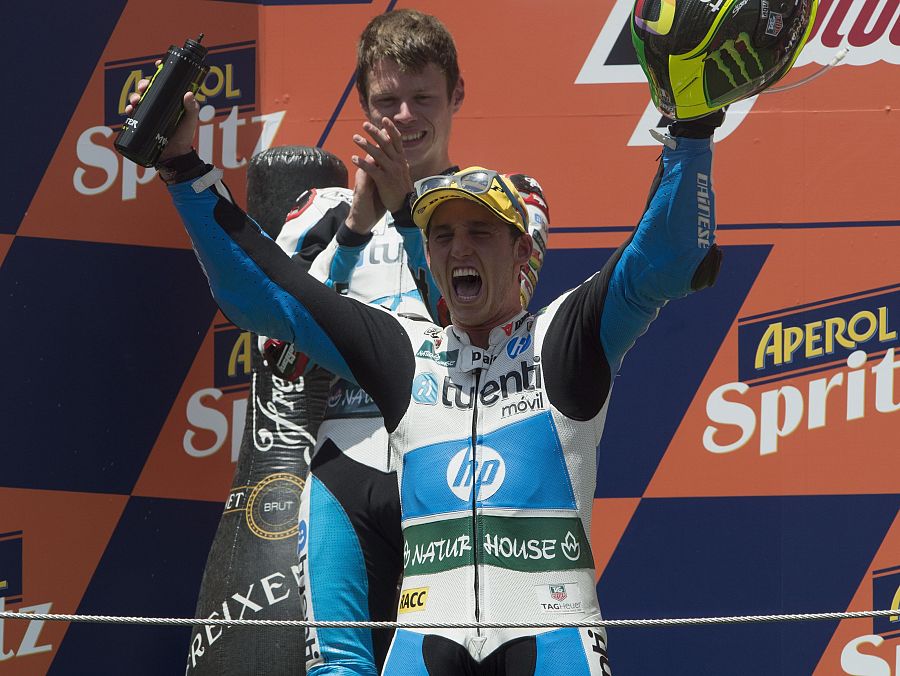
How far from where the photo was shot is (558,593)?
7.60ft

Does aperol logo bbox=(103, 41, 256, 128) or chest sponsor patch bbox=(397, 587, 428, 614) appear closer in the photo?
chest sponsor patch bbox=(397, 587, 428, 614)

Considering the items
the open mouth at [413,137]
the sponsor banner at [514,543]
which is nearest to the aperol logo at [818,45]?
the open mouth at [413,137]

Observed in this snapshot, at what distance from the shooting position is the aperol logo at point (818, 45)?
4180 mm

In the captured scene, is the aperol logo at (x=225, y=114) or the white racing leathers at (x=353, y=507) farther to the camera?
the aperol logo at (x=225, y=114)

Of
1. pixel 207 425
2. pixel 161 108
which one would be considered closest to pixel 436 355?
pixel 161 108

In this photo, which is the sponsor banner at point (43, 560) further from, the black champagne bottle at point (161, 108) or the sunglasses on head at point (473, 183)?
Answer: the sunglasses on head at point (473, 183)

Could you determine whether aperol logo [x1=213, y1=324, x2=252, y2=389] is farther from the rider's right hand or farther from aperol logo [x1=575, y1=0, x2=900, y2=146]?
the rider's right hand

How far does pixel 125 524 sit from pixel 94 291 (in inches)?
29.0

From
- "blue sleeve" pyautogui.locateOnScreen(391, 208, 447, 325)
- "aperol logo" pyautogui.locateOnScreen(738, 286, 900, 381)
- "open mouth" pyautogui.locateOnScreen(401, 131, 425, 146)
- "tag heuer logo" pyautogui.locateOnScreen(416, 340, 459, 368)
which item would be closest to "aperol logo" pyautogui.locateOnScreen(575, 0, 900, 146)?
"aperol logo" pyautogui.locateOnScreen(738, 286, 900, 381)

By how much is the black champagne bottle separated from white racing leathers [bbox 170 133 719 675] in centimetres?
12

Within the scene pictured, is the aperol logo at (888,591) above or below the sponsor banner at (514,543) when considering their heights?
above

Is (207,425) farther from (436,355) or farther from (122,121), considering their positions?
(436,355)

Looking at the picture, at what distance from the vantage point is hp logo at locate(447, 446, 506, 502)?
234cm

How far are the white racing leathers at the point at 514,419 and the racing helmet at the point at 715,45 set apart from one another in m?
0.10
